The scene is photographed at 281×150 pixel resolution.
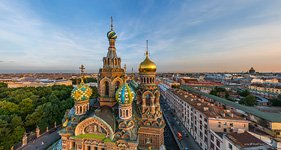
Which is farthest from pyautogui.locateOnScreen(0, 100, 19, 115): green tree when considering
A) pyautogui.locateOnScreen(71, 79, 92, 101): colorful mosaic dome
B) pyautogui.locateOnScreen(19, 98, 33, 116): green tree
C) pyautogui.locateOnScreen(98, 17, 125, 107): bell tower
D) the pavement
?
pyautogui.locateOnScreen(98, 17, 125, 107): bell tower

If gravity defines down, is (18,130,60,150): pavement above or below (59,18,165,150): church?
below

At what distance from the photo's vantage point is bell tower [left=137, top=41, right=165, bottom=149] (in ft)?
60.3

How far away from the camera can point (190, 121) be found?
104 ft

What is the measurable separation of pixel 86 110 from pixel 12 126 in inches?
666

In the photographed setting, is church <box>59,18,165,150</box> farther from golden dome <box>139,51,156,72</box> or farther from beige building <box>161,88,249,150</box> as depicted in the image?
beige building <box>161,88,249,150</box>

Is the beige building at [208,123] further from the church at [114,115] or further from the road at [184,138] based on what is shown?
the church at [114,115]

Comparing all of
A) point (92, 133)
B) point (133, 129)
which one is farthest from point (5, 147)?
point (133, 129)

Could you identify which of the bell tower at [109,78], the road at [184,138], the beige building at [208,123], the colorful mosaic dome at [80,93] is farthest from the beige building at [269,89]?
the colorful mosaic dome at [80,93]

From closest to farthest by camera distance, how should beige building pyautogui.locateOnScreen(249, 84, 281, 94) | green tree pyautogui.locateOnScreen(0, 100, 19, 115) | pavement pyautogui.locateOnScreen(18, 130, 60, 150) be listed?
pavement pyautogui.locateOnScreen(18, 130, 60, 150)
green tree pyautogui.locateOnScreen(0, 100, 19, 115)
beige building pyautogui.locateOnScreen(249, 84, 281, 94)

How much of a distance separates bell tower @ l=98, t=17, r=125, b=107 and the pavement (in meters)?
16.1

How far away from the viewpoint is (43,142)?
2652cm

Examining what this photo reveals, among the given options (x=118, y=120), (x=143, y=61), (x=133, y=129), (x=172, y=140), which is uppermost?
(x=143, y=61)

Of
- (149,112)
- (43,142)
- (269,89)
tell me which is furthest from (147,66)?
(269,89)

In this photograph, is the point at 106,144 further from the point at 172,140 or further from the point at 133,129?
the point at 172,140
